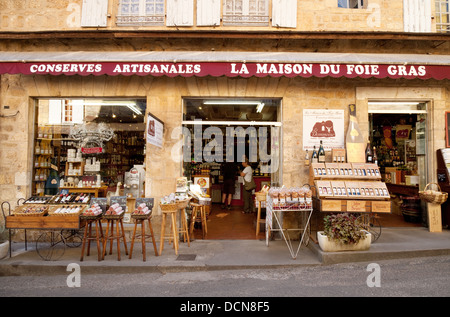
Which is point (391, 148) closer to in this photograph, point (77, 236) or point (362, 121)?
point (362, 121)

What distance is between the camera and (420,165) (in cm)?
776

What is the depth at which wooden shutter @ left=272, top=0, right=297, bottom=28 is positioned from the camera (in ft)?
24.2

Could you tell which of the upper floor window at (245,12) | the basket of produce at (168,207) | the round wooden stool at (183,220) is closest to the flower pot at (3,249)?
the basket of produce at (168,207)

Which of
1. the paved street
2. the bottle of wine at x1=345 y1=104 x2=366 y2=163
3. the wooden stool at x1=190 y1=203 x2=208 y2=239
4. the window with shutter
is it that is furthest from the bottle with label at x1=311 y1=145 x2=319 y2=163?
the window with shutter

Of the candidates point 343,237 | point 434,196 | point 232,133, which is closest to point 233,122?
point 232,133

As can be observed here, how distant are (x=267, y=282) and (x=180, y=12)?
21.9 feet

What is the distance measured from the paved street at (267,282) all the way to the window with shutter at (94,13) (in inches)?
239

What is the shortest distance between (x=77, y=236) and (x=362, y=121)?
24.1 ft

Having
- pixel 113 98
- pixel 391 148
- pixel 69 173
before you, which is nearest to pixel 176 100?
pixel 113 98

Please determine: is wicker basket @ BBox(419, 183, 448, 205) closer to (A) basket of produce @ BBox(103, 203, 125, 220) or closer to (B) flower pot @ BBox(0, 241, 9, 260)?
(A) basket of produce @ BBox(103, 203, 125, 220)

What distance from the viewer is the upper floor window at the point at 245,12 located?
7523 mm

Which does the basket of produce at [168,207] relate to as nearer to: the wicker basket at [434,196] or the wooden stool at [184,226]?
the wooden stool at [184,226]

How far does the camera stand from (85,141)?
25.7ft

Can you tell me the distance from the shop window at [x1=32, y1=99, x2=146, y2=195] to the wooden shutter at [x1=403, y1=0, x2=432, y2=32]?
7.12 m
